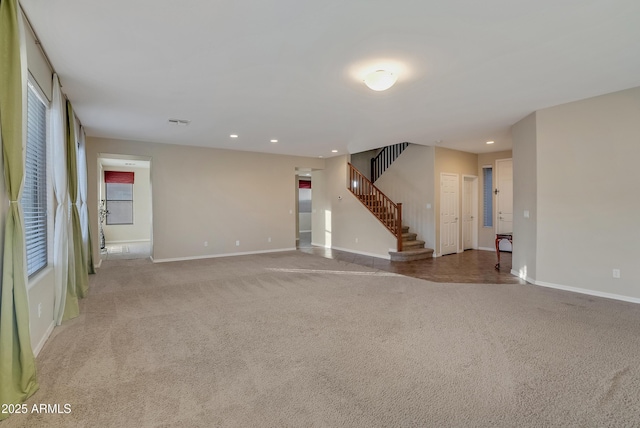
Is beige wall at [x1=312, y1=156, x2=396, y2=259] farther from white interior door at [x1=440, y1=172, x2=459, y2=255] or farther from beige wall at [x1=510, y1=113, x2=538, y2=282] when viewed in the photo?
beige wall at [x1=510, y1=113, x2=538, y2=282]

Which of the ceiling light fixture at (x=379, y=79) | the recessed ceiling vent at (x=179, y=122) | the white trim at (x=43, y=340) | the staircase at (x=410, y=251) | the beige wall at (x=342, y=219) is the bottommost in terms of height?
the white trim at (x=43, y=340)

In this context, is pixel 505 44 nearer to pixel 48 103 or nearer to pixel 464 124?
pixel 464 124

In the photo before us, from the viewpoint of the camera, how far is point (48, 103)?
3.38 metres

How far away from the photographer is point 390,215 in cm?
828

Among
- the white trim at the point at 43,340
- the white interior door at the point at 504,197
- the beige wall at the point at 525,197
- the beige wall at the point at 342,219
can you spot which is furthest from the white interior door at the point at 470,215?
the white trim at the point at 43,340

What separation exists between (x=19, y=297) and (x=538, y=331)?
451 cm

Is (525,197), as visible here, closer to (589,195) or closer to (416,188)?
(589,195)

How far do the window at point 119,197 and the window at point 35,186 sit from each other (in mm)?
7778

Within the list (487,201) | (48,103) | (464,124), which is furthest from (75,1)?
(487,201)

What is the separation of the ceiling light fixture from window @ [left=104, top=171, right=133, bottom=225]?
32.9 ft

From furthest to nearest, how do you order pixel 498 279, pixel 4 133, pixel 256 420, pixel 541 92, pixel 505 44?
pixel 498 279, pixel 541 92, pixel 505 44, pixel 4 133, pixel 256 420

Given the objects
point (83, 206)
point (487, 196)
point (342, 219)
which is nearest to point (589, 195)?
point (487, 196)

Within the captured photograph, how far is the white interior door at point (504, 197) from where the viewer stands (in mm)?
8281

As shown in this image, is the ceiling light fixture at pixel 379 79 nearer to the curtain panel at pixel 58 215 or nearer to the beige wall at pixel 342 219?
the curtain panel at pixel 58 215
